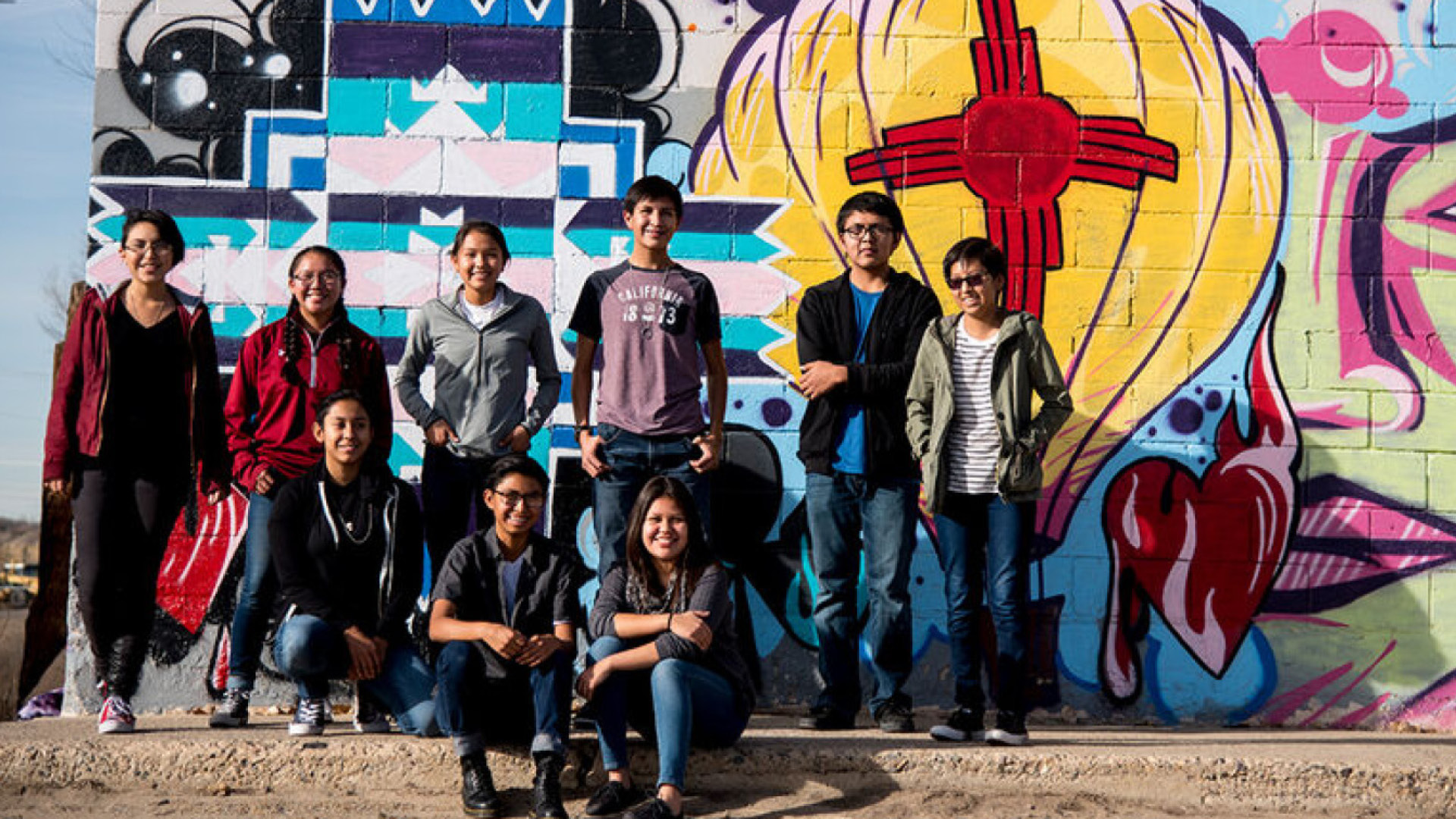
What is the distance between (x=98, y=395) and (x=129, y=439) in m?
0.18

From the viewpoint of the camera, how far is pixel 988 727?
5.47 meters

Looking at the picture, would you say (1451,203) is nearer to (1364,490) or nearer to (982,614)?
(1364,490)

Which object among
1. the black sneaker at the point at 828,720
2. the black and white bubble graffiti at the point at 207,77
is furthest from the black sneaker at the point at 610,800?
the black and white bubble graffiti at the point at 207,77

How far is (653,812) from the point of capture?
413 centimetres

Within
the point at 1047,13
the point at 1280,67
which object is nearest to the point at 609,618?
the point at 1047,13

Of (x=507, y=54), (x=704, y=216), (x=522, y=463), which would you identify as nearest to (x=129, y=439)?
(x=522, y=463)

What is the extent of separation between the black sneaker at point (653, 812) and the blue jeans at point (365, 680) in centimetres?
93

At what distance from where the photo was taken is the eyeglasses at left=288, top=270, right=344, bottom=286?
505 centimetres

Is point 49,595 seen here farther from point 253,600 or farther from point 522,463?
point 522,463

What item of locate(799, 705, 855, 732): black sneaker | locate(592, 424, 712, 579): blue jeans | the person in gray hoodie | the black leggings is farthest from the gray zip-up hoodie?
locate(799, 705, 855, 732): black sneaker

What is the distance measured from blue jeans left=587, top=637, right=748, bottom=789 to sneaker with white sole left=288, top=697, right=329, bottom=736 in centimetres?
103

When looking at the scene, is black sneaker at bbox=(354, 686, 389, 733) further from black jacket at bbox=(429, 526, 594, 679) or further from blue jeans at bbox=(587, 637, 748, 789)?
blue jeans at bbox=(587, 637, 748, 789)

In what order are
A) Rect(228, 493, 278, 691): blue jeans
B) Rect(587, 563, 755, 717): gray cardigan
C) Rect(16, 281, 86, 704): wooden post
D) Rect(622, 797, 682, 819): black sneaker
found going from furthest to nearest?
Rect(16, 281, 86, 704): wooden post
Rect(228, 493, 278, 691): blue jeans
Rect(587, 563, 755, 717): gray cardigan
Rect(622, 797, 682, 819): black sneaker

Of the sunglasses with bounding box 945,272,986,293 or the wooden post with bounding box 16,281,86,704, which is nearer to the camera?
the sunglasses with bounding box 945,272,986,293
